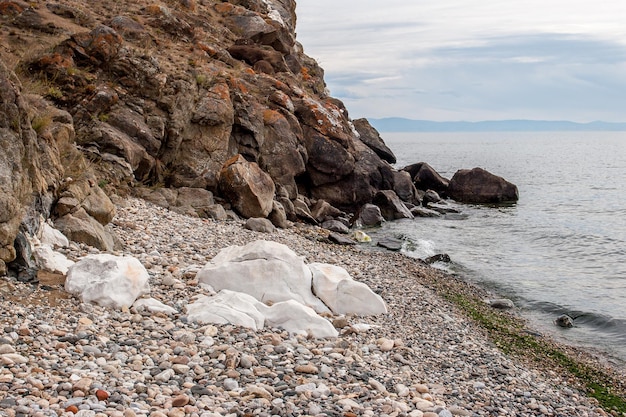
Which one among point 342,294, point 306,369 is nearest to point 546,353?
point 342,294

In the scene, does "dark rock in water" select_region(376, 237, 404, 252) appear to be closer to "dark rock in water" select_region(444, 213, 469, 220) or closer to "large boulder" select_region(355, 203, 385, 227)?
"large boulder" select_region(355, 203, 385, 227)

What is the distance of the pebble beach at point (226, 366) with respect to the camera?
280 inches

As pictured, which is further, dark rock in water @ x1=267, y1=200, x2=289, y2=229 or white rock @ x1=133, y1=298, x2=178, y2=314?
dark rock in water @ x1=267, y1=200, x2=289, y2=229

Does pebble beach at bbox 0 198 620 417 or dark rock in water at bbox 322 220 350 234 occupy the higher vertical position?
pebble beach at bbox 0 198 620 417

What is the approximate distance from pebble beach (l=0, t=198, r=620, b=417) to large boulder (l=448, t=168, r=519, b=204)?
32.8 m

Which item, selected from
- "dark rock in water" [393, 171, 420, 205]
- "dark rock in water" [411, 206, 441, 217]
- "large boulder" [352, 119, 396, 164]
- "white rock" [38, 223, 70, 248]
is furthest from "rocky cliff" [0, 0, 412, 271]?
"large boulder" [352, 119, 396, 164]

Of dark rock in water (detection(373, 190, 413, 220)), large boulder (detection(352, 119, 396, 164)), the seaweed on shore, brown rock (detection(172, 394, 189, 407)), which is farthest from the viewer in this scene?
large boulder (detection(352, 119, 396, 164))

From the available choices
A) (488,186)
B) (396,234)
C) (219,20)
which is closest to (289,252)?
(396,234)

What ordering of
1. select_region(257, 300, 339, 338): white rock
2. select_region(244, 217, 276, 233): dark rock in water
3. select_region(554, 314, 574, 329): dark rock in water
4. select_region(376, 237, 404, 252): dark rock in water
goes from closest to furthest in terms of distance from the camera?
select_region(257, 300, 339, 338): white rock → select_region(554, 314, 574, 329): dark rock in water → select_region(244, 217, 276, 233): dark rock in water → select_region(376, 237, 404, 252): dark rock in water

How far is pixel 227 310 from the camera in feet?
34.6

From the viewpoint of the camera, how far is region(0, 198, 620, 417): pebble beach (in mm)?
7105

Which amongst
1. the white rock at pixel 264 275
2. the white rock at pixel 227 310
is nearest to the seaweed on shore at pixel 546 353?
the white rock at pixel 264 275

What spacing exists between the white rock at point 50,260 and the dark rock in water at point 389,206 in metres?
26.4

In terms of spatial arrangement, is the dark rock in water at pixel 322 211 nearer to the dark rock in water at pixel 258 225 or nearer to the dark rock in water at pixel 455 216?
the dark rock in water at pixel 258 225
